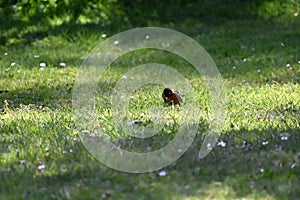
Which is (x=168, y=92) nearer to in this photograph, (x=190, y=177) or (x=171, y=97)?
(x=171, y=97)

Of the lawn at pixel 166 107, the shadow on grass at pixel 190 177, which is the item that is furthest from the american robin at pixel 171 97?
the shadow on grass at pixel 190 177

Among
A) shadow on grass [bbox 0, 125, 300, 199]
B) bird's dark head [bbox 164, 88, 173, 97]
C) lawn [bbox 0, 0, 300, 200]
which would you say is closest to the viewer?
shadow on grass [bbox 0, 125, 300, 199]

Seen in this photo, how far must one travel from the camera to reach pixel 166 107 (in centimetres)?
595

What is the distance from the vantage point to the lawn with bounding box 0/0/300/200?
4.04 m

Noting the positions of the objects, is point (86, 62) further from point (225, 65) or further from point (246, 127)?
point (246, 127)

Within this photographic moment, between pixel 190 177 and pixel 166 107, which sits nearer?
pixel 190 177

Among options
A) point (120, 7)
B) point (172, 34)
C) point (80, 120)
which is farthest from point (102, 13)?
point (80, 120)

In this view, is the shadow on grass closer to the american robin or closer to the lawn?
the lawn

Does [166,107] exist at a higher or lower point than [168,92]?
lower

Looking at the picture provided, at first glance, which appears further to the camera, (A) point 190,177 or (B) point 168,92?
(B) point 168,92

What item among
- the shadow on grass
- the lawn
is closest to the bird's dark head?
the lawn

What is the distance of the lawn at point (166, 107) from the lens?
4.04 meters

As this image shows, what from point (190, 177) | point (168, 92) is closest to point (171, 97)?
point (168, 92)

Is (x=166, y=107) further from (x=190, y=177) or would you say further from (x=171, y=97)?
(x=190, y=177)
